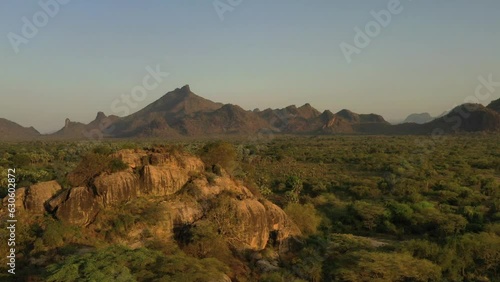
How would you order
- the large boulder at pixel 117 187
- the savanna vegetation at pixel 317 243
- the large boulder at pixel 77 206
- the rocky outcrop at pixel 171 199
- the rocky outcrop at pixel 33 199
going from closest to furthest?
the savanna vegetation at pixel 317 243 < the large boulder at pixel 77 206 < the rocky outcrop at pixel 33 199 < the rocky outcrop at pixel 171 199 < the large boulder at pixel 117 187

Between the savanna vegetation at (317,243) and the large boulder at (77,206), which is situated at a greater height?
the large boulder at (77,206)

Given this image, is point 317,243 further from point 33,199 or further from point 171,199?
point 33,199

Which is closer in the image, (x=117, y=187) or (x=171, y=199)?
(x=117, y=187)

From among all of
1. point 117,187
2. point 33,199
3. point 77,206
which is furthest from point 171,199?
point 33,199

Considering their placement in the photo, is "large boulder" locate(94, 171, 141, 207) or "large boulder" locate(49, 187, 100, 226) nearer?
"large boulder" locate(49, 187, 100, 226)

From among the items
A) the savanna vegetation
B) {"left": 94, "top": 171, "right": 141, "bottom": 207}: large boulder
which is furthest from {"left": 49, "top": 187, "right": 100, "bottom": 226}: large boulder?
the savanna vegetation

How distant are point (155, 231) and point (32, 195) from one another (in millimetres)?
6062

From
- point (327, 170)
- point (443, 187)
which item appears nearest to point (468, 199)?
point (443, 187)

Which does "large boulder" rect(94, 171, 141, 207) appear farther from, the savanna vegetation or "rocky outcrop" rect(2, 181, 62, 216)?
"rocky outcrop" rect(2, 181, 62, 216)

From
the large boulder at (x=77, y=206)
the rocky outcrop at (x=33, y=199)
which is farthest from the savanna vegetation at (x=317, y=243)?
the rocky outcrop at (x=33, y=199)

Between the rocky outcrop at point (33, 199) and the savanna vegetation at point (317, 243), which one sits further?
the rocky outcrop at point (33, 199)

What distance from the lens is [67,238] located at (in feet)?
A: 61.0

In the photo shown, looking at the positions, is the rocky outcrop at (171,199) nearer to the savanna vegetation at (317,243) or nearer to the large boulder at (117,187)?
the large boulder at (117,187)

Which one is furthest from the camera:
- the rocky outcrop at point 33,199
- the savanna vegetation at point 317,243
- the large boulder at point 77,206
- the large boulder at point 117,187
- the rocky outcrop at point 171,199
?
the large boulder at point 117,187
